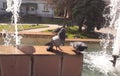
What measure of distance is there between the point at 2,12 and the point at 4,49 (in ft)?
119

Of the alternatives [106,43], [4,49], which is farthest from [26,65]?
[106,43]

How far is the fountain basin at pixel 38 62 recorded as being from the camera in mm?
8266

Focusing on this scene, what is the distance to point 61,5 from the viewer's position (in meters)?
30.1

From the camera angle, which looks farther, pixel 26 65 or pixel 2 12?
pixel 2 12

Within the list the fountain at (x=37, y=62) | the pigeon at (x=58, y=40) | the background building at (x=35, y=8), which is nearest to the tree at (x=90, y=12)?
the background building at (x=35, y=8)

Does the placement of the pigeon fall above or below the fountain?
above

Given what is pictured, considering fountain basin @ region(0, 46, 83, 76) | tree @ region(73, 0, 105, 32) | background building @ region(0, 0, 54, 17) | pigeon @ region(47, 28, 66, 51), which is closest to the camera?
fountain basin @ region(0, 46, 83, 76)

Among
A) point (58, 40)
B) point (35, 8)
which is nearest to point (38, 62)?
point (58, 40)

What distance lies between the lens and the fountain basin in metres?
8.27

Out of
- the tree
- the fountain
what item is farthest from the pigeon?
the tree

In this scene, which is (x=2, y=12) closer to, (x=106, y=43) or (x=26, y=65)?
(x=106, y=43)

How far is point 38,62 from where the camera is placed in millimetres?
8438

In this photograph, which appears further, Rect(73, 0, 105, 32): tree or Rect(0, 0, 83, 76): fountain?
Rect(73, 0, 105, 32): tree

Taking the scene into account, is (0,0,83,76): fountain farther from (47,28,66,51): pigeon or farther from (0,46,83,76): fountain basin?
(47,28,66,51): pigeon
